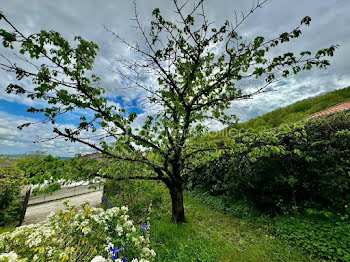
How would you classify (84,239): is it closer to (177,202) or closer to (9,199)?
(177,202)

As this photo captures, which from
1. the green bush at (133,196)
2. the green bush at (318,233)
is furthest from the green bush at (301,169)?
the green bush at (133,196)

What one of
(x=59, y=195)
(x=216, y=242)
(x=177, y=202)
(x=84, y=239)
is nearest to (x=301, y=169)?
(x=216, y=242)

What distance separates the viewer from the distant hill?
7.73m

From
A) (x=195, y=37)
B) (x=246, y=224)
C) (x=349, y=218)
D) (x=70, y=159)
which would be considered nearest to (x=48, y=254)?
(x=70, y=159)

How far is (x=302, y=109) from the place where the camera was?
8.84 m

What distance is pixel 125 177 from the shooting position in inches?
133

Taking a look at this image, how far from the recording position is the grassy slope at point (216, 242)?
309 centimetres

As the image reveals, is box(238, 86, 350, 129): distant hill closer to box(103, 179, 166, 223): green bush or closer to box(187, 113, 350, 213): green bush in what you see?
box(187, 113, 350, 213): green bush

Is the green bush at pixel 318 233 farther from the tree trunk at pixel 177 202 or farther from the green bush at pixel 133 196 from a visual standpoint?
the green bush at pixel 133 196

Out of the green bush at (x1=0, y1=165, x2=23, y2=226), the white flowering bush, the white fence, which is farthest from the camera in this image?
the white fence

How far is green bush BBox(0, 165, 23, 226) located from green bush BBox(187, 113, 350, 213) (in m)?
6.19

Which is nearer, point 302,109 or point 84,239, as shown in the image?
point 84,239

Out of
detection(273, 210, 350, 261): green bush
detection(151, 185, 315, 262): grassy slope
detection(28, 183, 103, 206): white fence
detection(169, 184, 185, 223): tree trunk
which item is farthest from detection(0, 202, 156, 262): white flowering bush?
detection(273, 210, 350, 261): green bush

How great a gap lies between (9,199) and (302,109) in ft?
47.3
